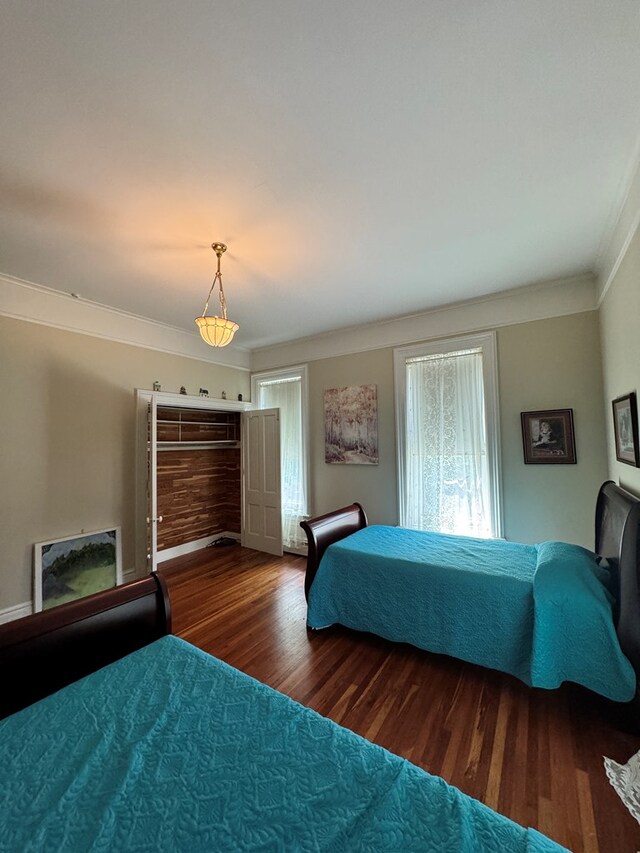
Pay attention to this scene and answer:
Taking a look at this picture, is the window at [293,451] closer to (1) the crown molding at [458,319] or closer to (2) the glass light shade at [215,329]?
(1) the crown molding at [458,319]

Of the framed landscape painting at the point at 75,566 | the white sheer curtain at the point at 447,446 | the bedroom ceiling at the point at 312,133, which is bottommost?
the framed landscape painting at the point at 75,566

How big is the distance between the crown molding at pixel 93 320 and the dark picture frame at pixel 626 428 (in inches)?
172

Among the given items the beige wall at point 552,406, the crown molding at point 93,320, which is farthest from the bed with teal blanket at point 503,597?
the crown molding at point 93,320

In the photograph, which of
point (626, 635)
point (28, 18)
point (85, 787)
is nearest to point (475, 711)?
point (626, 635)

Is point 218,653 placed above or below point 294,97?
below

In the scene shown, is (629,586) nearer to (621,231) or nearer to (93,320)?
(621,231)

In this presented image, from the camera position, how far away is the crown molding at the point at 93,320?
2.97m

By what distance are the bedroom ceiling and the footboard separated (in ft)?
7.14

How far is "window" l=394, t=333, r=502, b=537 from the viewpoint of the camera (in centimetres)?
339

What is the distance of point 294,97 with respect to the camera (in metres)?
1.41

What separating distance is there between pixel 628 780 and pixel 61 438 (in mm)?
4463

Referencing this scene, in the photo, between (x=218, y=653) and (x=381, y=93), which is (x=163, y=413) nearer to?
(x=218, y=653)

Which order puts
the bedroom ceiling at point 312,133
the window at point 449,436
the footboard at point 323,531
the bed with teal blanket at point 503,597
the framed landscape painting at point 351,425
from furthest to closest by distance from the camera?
the framed landscape painting at point 351,425
the window at point 449,436
the footboard at point 323,531
the bed with teal blanket at point 503,597
the bedroom ceiling at point 312,133

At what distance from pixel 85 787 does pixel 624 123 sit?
3158 millimetres
